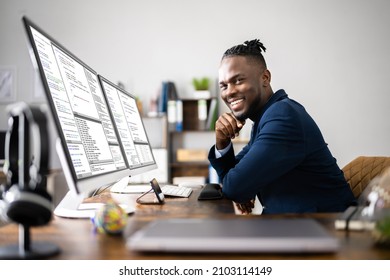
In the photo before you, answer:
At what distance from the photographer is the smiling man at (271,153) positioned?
1.09m

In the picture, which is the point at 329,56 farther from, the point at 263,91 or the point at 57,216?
the point at 57,216

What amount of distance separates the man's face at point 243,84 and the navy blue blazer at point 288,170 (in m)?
0.20

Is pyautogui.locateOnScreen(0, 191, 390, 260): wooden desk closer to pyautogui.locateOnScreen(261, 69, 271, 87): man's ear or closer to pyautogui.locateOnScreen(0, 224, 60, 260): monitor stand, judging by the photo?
pyautogui.locateOnScreen(0, 224, 60, 260): monitor stand

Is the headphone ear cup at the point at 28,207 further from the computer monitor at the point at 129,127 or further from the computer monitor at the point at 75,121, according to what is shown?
the computer monitor at the point at 129,127

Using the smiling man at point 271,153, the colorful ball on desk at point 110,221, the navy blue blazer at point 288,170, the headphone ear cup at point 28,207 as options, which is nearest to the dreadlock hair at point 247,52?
the smiling man at point 271,153

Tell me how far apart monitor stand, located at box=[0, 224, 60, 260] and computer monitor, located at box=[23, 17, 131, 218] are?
19cm

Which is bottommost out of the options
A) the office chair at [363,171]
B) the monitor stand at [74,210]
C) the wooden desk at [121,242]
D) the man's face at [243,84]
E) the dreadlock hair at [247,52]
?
the office chair at [363,171]

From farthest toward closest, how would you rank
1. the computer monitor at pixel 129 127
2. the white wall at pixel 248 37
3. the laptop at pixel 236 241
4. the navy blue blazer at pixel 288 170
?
the white wall at pixel 248 37, the computer monitor at pixel 129 127, the navy blue blazer at pixel 288 170, the laptop at pixel 236 241

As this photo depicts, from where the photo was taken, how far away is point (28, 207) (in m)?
0.52

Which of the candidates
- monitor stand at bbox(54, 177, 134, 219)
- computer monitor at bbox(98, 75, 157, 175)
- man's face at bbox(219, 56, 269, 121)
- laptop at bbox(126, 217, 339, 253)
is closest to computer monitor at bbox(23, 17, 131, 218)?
monitor stand at bbox(54, 177, 134, 219)

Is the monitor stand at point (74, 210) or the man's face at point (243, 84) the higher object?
the man's face at point (243, 84)

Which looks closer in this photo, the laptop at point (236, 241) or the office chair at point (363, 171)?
the laptop at point (236, 241)

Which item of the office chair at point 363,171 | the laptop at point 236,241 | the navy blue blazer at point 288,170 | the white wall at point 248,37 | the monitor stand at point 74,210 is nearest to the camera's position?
the laptop at point 236,241
